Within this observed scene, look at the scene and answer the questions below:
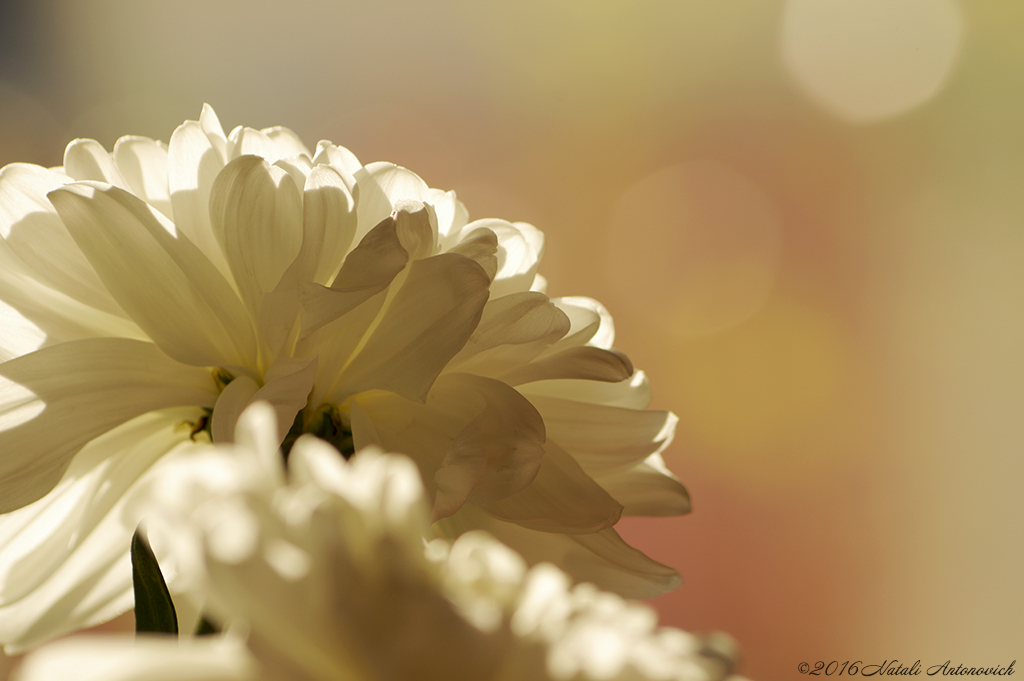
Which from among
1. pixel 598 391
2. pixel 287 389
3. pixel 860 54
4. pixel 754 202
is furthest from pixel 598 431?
pixel 860 54

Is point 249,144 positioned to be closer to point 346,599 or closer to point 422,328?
point 422,328

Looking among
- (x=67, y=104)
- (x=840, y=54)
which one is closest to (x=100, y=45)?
(x=67, y=104)

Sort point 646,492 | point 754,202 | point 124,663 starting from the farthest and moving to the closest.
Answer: point 754,202 < point 646,492 < point 124,663

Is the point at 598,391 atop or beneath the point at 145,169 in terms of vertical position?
beneath

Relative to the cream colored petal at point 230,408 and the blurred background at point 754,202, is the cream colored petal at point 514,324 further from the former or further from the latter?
the blurred background at point 754,202

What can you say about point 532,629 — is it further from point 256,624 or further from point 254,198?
point 254,198

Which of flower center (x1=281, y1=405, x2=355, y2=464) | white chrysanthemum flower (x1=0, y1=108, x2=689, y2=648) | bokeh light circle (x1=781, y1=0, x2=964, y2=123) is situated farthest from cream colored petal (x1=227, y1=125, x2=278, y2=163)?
bokeh light circle (x1=781, y1=0, x2=964, y2=123)
